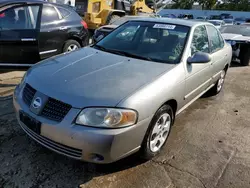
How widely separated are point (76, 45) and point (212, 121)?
383cm

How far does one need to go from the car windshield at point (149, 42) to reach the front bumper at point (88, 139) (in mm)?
1218

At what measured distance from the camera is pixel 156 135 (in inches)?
113

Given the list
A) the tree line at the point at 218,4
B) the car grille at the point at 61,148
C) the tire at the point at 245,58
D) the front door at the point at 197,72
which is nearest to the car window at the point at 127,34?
the front door at the point at 197,72

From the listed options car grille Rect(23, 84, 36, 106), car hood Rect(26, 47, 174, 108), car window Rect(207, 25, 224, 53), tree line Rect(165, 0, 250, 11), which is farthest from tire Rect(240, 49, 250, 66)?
tree line Rect(165, 0, 250, 11)

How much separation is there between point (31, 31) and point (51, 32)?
1.49 feet

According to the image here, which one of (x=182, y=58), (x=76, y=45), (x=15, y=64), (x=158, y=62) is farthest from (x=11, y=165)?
(x=76, y=45)

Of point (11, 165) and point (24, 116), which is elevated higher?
point (24, 116)

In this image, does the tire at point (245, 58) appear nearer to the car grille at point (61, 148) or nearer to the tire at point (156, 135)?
the tire at point (156, 135)

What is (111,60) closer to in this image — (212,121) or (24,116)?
(24,116)

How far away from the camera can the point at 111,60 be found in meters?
3.20

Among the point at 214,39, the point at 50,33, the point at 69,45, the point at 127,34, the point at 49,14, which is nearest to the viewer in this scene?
the point at 127,34

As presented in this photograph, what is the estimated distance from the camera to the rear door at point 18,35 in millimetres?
4973

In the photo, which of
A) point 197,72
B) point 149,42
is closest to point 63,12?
point 149,42

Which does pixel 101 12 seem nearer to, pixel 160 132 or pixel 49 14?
pixel 49 14
